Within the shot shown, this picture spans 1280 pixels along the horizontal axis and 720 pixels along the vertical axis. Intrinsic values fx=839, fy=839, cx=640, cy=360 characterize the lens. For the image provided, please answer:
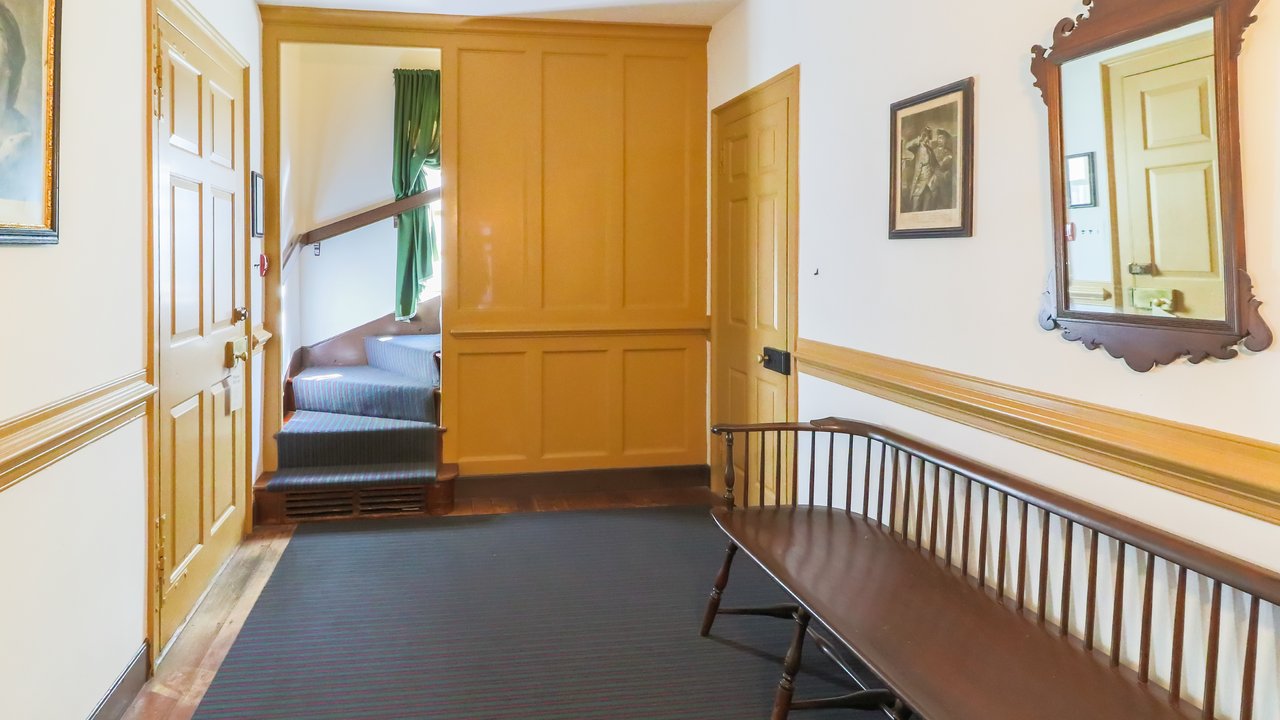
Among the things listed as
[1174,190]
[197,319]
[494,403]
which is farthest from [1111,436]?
[494,403]

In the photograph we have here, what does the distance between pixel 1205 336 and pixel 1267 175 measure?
12.3 inches

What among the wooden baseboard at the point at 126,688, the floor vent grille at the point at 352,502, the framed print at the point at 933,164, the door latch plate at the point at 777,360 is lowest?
the wooden baseboard at the point at 126,688

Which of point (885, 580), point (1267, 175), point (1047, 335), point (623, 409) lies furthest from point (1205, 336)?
point (623, 409)

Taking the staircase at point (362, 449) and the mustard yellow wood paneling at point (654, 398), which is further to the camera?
the mustard yellow wood paneling at point (654, 398)

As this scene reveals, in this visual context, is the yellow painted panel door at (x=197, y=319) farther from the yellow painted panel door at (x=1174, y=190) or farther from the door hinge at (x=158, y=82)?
the yellow painted panel door at (x=1174, y=190)

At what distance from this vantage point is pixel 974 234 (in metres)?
2.41

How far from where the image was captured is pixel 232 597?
130 inches

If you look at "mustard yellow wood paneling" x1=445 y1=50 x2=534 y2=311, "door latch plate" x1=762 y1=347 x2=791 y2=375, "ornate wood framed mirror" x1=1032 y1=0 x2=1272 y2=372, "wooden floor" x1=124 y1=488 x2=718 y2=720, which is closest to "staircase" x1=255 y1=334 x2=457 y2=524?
"wooden floor" x1=124 y1=488 x2=718 y2=720

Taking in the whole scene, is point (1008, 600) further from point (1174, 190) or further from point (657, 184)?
point (657, 184)

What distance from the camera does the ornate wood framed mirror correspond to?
1.58 metres

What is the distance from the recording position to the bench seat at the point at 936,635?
1.65 metres

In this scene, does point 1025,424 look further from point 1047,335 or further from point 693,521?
point 693,521

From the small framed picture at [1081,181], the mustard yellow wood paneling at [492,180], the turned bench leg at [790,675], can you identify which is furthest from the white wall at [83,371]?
the small framed picture at [1081,181]

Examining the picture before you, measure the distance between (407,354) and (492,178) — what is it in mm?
1287
